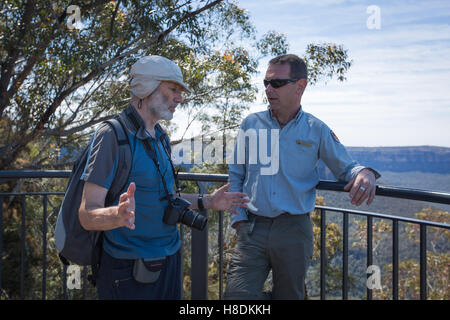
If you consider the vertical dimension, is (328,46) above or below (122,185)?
above

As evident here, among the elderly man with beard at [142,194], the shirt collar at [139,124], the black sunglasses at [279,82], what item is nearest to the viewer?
the elderly man with beard at [142,194]

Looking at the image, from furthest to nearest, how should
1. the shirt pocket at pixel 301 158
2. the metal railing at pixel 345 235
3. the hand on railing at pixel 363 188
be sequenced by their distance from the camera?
Result: 1. the shirt pocket at pixel 301 158
2. the hand on railing at pixel 363 188
3. the metal railing at pixel 345 235

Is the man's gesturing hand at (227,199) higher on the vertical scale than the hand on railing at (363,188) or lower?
lower

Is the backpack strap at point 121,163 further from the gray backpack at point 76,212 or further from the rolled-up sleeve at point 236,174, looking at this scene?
the rolled-up sleeve at point 236,174

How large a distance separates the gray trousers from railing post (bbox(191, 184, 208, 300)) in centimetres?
35

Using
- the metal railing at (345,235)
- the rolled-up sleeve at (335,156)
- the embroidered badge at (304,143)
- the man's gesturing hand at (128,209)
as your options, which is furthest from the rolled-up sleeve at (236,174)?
the man's gesturing hand at (128,209)

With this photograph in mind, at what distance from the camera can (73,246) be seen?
1.87m

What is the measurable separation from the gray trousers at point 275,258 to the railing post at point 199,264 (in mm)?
353

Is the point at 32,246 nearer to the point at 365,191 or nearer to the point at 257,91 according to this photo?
the point at 257,91

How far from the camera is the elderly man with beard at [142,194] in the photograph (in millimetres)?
1759

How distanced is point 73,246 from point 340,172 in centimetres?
143

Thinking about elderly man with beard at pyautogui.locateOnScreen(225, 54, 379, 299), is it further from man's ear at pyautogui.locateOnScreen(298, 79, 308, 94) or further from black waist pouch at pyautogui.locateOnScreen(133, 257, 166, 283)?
black waist pouch at pyautogui.locateOnScreen(133, 257, 166, 283)
